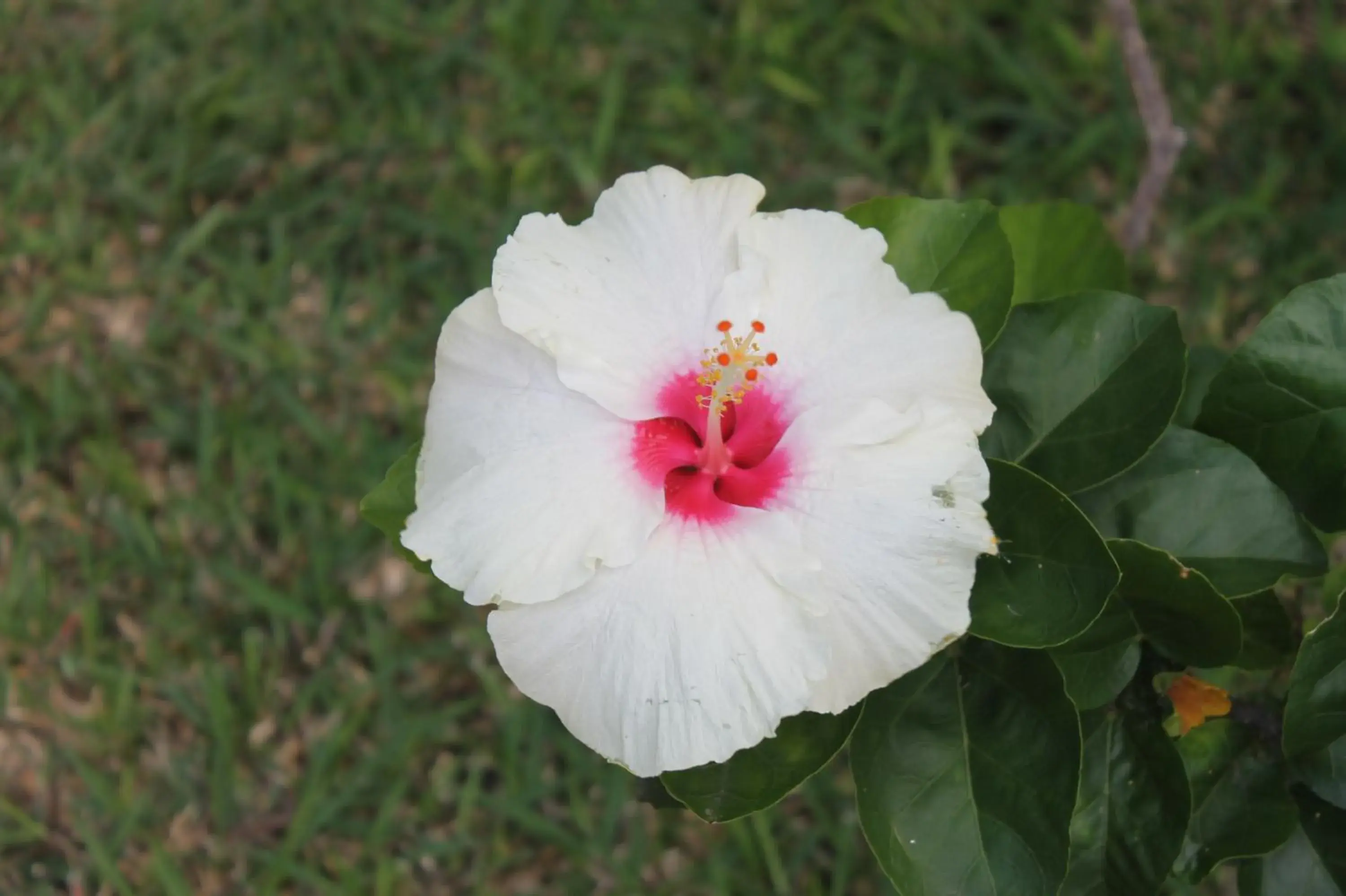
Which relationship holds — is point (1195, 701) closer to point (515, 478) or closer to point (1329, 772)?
point (1329, 772)

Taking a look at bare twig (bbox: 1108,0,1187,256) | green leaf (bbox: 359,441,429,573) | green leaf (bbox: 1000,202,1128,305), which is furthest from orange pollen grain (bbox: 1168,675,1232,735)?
bare twig (bbox: 1108,0,1187,256)

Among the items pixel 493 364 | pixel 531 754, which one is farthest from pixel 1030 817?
pixel 531 754

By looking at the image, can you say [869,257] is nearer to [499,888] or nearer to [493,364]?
[493,364]

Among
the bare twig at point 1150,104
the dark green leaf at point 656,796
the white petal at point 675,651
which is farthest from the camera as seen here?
the bare twig at point 1150,104

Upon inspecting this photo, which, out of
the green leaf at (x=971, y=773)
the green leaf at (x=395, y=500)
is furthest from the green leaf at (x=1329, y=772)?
the green leaf at (x=395, y=500)

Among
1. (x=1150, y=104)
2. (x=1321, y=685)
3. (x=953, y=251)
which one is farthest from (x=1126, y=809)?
(x=1150, y=104)

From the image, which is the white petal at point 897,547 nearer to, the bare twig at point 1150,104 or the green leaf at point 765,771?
the green leaf at point 765,771
